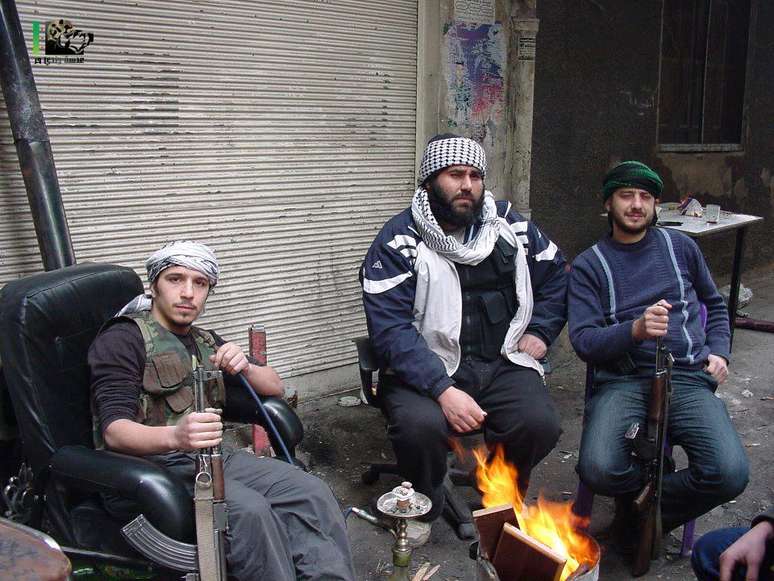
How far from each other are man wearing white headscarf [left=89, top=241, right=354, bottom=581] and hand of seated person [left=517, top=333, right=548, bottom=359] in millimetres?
1288

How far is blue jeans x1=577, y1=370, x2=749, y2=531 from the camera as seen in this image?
3.22 metres

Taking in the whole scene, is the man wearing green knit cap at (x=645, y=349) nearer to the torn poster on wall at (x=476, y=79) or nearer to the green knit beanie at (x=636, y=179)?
the green knit beanie at (x=636, y=179)

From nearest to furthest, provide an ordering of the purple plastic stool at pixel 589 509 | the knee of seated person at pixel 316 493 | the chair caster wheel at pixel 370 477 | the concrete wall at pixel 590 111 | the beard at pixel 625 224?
the knee of seated person at pixel 316 493, the purple plastic stool at pixel 589 509, the beard at pixel 625 224, the chair caster wheel at pixel 370 477, the concrete wall at pixel 590 111

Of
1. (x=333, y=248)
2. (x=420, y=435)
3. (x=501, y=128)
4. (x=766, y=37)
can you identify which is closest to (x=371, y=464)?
(x=420, y=435)

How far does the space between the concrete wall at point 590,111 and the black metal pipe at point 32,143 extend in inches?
139

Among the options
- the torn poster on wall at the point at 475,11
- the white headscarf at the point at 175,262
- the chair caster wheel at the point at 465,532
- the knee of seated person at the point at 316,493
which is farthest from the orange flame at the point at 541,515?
the torn poster on wall at the point at 475,11

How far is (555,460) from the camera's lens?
4555 millimetres

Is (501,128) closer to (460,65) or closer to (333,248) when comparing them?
(460,65)

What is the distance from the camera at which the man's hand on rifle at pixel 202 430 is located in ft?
7.68

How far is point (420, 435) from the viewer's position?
3.38 metres

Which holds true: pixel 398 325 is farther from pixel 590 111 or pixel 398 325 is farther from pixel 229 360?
pixel 590 111

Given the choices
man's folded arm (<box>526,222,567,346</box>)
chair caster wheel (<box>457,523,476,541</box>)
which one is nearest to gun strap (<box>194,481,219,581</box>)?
chair caster wheel (<box>457,523,476,541</box>)

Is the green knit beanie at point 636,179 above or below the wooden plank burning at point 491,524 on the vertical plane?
above

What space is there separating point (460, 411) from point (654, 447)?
0.83 m
